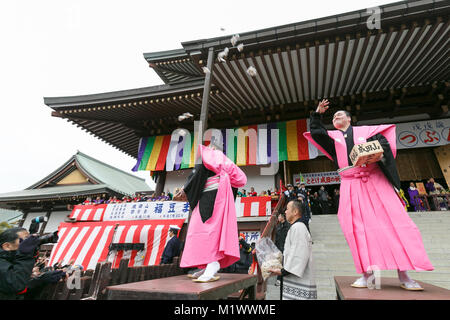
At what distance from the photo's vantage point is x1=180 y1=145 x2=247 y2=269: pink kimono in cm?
219

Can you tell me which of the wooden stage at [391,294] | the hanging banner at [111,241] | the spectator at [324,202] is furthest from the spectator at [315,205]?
the wooden stage at [391,294]

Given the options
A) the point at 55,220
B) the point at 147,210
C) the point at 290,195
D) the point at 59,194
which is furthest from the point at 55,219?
the point at 290,195

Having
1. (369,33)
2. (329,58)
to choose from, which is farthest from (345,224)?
(329,58)

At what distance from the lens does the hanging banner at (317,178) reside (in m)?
9.48

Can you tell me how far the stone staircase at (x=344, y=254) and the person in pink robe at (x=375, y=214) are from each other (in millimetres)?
2512

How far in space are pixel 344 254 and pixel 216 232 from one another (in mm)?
4073

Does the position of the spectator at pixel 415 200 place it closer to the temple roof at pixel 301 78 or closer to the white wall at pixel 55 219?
the temple roof at pixel 301 78

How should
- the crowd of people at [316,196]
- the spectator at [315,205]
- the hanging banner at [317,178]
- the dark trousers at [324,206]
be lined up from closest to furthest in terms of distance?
1. the crowd of people at [316,196]
2. the dark trousers at [324,206]
3. the spectator at [315,205]
4. the hanging banner at [317,178]

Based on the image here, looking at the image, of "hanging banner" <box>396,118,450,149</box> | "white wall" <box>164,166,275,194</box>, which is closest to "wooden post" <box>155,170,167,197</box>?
"white wall" <box>164,166,275,194</box>

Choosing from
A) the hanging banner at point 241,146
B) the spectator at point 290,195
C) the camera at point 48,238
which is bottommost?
the camera at point 48,238

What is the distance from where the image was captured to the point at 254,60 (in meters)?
6.23

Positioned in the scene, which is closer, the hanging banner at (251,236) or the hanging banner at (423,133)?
the hanging banner at (251,236)

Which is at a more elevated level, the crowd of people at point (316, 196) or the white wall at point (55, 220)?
the crowd of people at point (316, 196)

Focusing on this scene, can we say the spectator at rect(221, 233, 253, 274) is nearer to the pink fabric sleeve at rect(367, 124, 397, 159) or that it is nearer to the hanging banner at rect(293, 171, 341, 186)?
the pink fabric sleeve at rect(367, 124, 397, 159)
